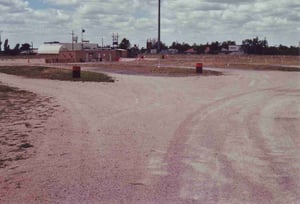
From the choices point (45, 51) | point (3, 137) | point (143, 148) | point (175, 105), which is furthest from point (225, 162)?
point (45, 51)

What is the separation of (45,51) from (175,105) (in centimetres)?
10781

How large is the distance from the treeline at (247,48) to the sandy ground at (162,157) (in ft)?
366

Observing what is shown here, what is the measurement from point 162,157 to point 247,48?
147 metres

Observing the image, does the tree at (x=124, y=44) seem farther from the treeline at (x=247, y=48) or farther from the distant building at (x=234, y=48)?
the distant building at (x=234, y=48)

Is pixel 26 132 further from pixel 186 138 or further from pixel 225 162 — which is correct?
pixel 225 162

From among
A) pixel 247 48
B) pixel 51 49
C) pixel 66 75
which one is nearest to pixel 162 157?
pixel 66 75

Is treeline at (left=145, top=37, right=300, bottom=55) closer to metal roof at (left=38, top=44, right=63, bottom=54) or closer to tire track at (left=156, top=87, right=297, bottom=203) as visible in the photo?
metal roof at (left=38, top=44, right=63, bottom=54)

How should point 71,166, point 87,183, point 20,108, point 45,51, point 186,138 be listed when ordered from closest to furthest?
point 87,183 < point 71,166 < point 186,138 < point 20,108 < point 45,51

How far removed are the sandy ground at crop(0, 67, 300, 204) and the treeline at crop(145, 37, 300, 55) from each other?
112 m

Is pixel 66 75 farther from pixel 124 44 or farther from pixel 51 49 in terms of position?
pixel 124 44

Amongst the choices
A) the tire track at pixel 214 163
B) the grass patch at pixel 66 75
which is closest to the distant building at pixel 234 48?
the grass patch at pixel 66 75

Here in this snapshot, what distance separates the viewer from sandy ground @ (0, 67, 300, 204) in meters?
6.62

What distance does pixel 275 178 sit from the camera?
7.32 metres

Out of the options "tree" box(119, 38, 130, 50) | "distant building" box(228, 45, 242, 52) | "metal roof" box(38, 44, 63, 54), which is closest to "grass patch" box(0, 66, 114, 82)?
"metal roof" box(38, 44, 63, 54)
